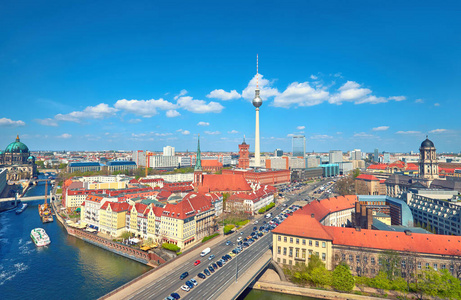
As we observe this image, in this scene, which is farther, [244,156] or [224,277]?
[244,156]

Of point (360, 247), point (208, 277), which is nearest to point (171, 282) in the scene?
point (208, 277)

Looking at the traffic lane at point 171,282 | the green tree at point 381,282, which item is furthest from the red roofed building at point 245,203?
the green tree at point 381,282

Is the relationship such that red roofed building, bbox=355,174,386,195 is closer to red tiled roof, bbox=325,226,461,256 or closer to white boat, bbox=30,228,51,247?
red tiled roof, bbox=325,226,461,256

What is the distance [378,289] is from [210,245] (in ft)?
101

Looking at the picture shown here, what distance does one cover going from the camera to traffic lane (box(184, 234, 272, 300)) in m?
35.8

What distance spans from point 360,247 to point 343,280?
6.19 metres

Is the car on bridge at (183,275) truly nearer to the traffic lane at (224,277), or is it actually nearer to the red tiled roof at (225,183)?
the traffic lane at (224,277)

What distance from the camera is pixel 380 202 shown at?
253ft

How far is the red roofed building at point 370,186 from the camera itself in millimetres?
115125

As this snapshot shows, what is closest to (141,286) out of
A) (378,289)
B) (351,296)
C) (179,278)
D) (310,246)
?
(179,278)

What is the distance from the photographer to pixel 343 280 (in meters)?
38.2

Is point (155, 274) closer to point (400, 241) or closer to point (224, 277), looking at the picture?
point (224, 277)

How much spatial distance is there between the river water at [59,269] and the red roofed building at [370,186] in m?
97.9

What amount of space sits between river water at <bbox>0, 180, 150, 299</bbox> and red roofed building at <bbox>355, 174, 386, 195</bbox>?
97875mm
